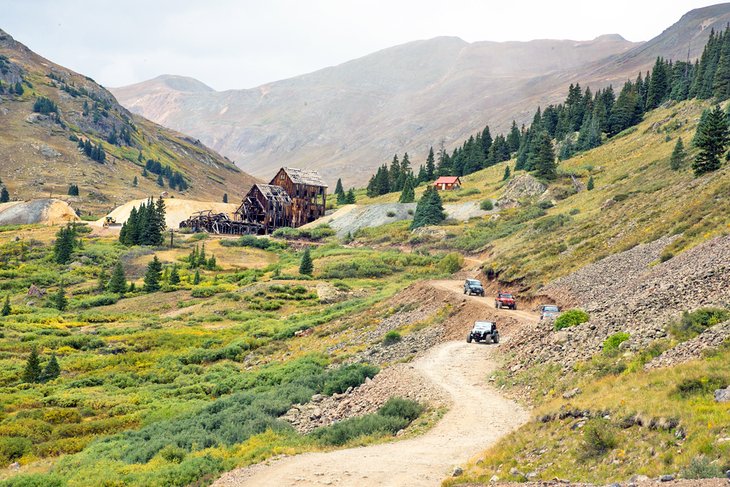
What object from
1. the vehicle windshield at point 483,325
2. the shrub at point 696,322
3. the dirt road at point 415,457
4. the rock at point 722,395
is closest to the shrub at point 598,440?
the rock at point 722,395

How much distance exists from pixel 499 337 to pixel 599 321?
10256mm

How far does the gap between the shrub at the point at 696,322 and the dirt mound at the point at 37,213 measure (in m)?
130

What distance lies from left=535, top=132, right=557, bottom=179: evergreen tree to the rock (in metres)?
87.5

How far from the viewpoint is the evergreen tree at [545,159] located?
97438mm

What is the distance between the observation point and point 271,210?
129 meters

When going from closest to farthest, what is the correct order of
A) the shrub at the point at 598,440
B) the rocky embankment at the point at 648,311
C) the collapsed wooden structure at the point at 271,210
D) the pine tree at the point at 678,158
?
the shrub at the point at 598,440 → the rocky embankment at the point at 648,311 → the pine tree at the point at 678,158 → the collapsed wooden structure at the point at 271,210

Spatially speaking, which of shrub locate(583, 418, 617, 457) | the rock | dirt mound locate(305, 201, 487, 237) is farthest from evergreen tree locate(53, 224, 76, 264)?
the rock

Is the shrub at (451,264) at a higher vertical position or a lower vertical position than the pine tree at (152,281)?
lower

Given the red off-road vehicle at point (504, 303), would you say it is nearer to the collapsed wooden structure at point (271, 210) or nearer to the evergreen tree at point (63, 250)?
the evergreen tree at point (63, 250)

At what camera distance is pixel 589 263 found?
44938 mm

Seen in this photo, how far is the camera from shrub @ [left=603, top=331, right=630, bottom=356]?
20.9 m

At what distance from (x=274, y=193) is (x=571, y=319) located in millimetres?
109742

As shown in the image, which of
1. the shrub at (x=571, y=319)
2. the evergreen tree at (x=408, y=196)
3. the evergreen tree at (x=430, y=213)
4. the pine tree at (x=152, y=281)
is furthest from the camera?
the evergreen tree at (x=408, y=196)

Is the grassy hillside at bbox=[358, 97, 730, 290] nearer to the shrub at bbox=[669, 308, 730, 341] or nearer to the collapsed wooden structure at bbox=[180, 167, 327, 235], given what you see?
the shrub at bbox=[669, 308, 730, 341]
